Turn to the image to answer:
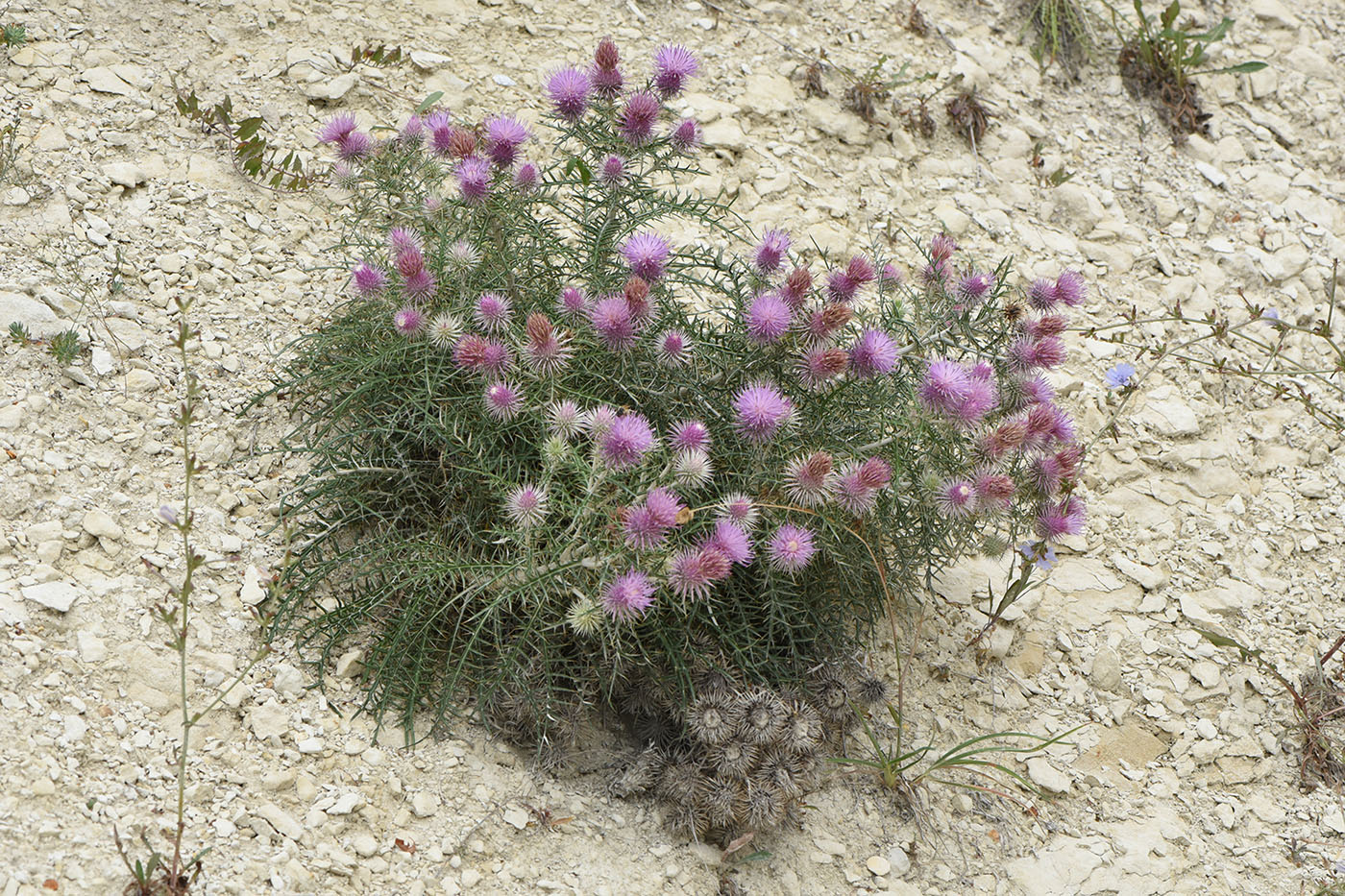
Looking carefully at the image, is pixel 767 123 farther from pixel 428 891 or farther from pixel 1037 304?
pixel 428 891

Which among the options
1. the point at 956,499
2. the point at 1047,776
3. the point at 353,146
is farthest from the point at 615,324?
the point at 1047,776

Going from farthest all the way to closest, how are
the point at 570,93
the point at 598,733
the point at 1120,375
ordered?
the point at 1120,375, the point at 598,733, the point at 570,93

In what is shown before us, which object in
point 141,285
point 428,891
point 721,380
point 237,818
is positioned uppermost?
point 721,380

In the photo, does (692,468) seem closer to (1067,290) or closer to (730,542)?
(730,542)

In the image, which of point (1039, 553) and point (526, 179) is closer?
point (526, 179)

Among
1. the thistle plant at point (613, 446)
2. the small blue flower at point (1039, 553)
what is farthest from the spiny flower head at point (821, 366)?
the small blue flower at point (1039, 553)

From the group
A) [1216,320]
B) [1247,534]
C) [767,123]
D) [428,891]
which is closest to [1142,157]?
[1216,320]
